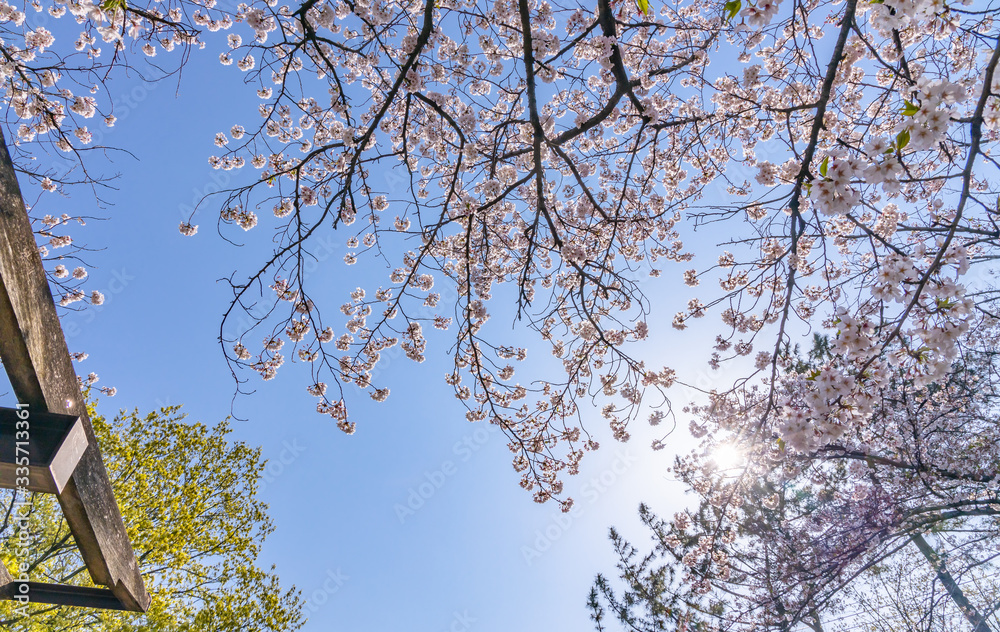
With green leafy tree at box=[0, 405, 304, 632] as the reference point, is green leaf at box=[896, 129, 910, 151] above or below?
below

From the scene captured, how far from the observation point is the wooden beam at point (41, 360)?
81cm

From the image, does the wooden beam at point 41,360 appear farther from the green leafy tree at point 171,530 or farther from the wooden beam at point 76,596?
the green leafy tree at point 171,530

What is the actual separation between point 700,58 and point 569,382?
309 cm

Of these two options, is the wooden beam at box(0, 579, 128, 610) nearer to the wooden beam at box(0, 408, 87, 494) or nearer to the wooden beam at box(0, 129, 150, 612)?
the wooden beam at box(0, 129, 150, 612)

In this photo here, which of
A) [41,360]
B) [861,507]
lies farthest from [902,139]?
[861,507]

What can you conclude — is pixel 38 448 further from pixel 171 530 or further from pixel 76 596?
pixel 171 530

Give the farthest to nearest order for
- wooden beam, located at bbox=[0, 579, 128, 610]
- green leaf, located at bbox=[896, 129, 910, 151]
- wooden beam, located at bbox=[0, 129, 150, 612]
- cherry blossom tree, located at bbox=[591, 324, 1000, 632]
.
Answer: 1. cherry blossom tree, located at bbox=[591, 324, 1000, 632]
2. green leaf, located at bbox=[896, 129, 910, 151]
3. wooden beam, located at bbox=[0, 579, 128, 610]
4. wooden beam, located at bbox=[0, 129, 150, 612]

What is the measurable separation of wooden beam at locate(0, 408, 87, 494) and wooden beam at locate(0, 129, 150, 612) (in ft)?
0.07

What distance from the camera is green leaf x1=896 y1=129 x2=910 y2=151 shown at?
1740 mm

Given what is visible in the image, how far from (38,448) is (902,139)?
293cm

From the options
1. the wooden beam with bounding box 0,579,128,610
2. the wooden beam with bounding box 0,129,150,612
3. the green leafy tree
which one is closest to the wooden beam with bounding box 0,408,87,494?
the wooden beam with bounding box 0,129,150,612

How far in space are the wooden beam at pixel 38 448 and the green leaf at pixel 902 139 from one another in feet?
9.40

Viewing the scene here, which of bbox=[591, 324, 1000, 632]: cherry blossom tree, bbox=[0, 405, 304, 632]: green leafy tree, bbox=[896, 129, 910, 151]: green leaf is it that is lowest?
bbox=[591, 324, 1000, 632]: cherry blossom tree

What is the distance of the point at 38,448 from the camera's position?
0.91m
